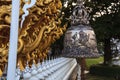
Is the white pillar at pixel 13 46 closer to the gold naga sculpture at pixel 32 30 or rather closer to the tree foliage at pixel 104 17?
the gold naga sculpture at pixel 32 30

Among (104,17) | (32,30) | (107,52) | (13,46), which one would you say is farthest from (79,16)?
(107,52)

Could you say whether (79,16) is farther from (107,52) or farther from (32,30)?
(107,52)

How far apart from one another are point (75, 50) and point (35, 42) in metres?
0.63

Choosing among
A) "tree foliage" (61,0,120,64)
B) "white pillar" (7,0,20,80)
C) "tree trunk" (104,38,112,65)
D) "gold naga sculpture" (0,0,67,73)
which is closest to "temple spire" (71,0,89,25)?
"gold naga sculpture" (0,0,67,73)

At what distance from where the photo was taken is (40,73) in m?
2.95

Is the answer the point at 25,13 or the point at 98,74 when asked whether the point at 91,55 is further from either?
the point at 98,74

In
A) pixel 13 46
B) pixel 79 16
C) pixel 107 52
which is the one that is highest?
pixel 79 16

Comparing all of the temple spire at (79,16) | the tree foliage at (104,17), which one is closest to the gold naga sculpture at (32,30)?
the temple spire at (79,16)

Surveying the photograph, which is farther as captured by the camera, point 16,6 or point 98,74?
point 98,74

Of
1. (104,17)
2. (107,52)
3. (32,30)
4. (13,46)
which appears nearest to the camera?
(13,46)

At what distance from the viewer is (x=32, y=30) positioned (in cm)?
233

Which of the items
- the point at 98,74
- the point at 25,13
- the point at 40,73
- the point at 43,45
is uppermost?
the point at 25,13

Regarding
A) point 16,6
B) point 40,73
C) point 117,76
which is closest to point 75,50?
point 40,73

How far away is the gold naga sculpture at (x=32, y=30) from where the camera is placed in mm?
1992
